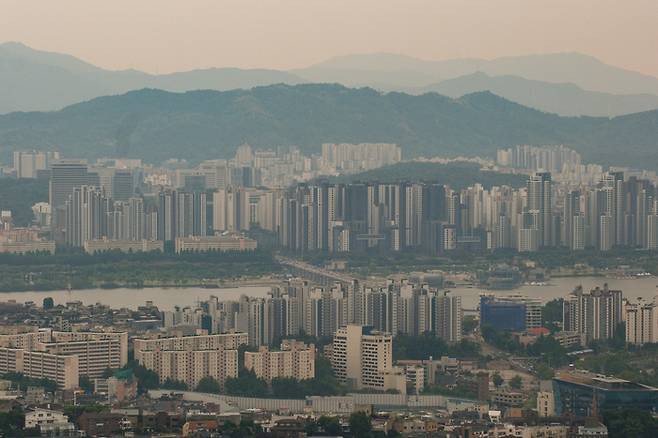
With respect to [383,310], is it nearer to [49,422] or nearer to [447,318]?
[447,318]

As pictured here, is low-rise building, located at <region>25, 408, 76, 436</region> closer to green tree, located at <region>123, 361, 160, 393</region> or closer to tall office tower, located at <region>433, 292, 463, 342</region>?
green tree, located at <region>123, 361, 160, 393</region>

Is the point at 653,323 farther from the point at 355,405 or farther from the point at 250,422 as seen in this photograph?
the point at 250,422

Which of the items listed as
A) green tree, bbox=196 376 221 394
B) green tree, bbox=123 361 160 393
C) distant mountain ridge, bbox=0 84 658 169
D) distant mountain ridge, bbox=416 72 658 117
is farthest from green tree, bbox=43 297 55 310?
distant mountain ridge, bbox=0 84 658 169

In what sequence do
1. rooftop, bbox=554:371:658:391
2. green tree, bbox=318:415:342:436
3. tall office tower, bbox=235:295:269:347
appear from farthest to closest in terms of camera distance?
tall office tower, bbox=235:295:269:347, rooftop, bbox=554:371:658:391, green tree, bbox=318:415:342:436

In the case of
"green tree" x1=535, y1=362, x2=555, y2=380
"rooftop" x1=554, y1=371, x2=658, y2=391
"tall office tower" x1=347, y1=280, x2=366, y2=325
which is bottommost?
"green tree" x1=535, y1=362, x2=555, y2=380

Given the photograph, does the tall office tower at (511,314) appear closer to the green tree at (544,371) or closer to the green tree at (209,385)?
the green tree at (544,371)

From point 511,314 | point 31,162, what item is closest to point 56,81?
point 31,162
